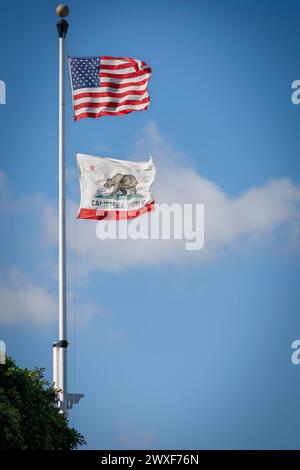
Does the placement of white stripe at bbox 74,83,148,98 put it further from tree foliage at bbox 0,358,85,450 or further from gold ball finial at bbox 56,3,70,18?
tree foliage at bbox 0,358,85,450

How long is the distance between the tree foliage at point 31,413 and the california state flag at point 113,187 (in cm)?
653

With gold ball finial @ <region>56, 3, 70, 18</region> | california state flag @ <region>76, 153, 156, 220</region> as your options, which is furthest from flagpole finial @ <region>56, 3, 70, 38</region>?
california state flag @ <region>76, 153, 156, 220</region>

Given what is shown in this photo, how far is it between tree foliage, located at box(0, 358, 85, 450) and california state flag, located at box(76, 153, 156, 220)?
6532 millimetres

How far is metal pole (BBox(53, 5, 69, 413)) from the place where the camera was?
125 feet

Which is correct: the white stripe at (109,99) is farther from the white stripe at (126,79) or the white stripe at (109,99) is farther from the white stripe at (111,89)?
the white stripe at (126,79)

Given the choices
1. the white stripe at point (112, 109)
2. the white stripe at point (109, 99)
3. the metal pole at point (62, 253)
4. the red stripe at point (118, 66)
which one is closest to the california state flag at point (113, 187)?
the metal pole at point (62, 253)

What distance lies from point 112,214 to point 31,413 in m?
8.58

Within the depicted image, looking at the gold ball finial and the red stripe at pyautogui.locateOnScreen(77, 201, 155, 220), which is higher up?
the gold ball finial

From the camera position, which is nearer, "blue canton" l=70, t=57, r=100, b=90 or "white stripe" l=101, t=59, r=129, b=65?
"blue canton" l=70, t=57, r=100, b=90

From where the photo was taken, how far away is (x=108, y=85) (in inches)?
1635

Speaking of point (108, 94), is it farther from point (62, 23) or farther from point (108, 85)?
point (62, 23)
